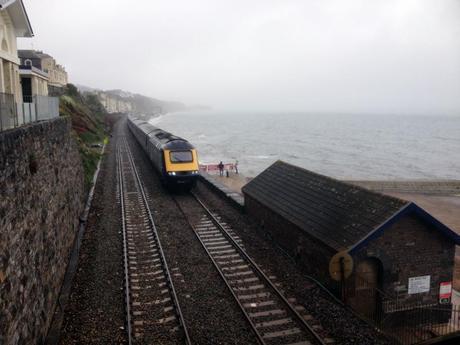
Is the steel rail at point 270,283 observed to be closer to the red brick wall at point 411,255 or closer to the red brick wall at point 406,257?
the red brick wall at point 406,257

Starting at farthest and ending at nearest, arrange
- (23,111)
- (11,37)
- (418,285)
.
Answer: (11,37) → (23,111) → (418,285)

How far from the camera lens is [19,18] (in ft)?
57.7

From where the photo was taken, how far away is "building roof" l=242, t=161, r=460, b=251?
11.3m

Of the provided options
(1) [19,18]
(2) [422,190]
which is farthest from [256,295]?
(2) [422,190]

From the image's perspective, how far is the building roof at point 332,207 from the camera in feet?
37.0

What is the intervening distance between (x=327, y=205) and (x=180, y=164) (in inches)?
425

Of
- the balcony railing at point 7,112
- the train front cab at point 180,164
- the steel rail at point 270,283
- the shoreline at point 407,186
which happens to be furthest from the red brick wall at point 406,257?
the shoreline at point 407,186

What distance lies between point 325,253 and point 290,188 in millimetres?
4753

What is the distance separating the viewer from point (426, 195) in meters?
41.4

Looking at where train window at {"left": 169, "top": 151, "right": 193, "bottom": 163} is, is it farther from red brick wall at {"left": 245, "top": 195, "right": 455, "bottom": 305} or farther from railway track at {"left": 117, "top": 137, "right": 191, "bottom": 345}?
red brick wall at {"left": 245, "top": 195, "right": 455, "bottom": 305}

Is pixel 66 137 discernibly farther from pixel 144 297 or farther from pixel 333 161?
pixel 333 161

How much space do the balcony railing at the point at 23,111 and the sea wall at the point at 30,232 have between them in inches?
20.3

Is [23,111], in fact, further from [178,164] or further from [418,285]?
Answer: [418,285]

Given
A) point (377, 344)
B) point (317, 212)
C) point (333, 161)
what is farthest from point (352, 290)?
point (333, 161)
